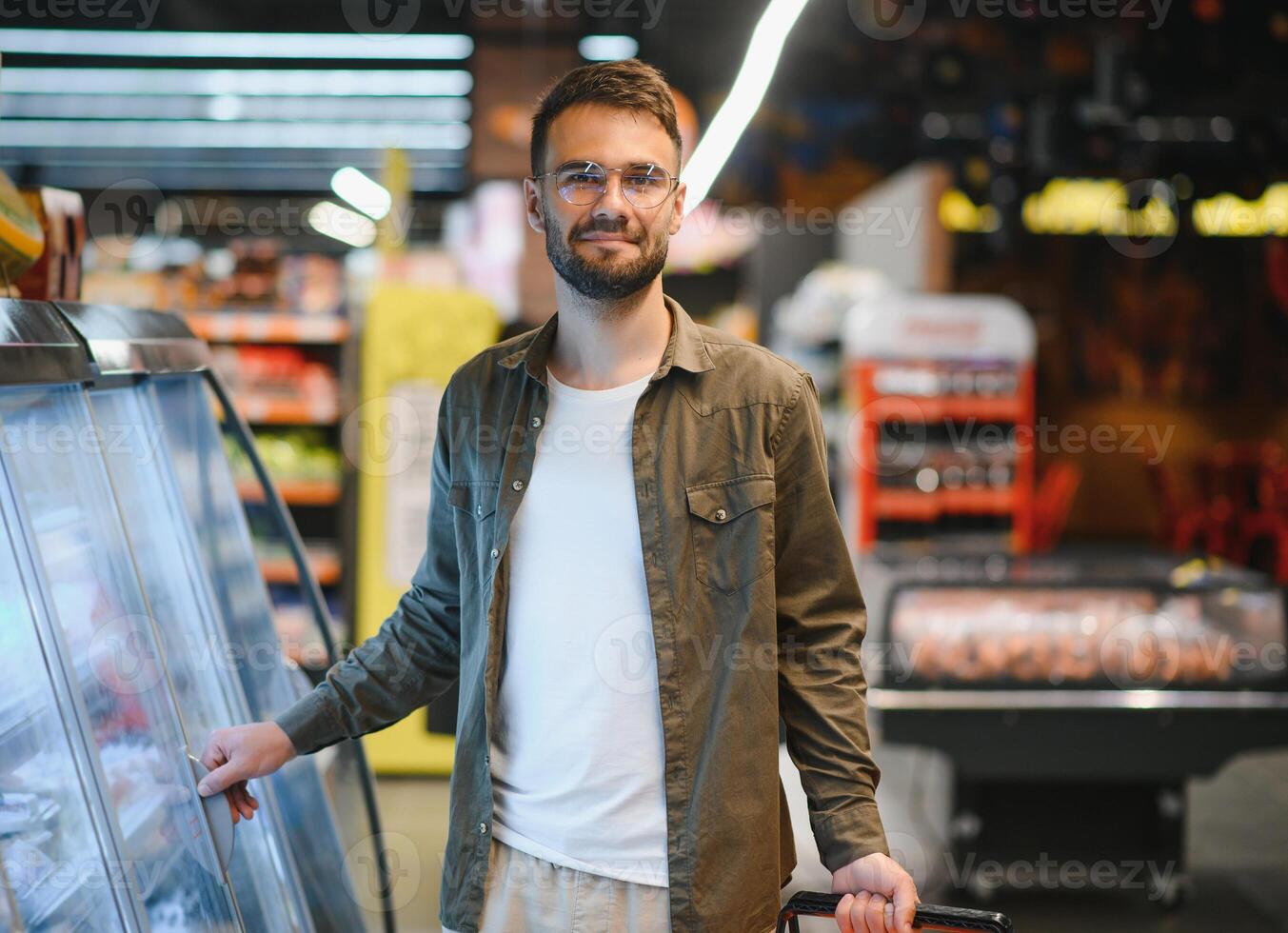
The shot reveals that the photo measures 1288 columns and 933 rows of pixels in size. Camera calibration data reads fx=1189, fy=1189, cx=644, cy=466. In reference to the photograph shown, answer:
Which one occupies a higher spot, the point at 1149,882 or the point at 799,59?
the point at 799,59

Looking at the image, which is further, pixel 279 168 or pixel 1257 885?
pixel 279 168

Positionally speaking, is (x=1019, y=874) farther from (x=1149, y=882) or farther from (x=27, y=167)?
(x=27, y=167)

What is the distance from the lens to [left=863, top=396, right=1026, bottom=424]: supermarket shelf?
703 centimetres

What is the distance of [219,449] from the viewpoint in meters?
2.31

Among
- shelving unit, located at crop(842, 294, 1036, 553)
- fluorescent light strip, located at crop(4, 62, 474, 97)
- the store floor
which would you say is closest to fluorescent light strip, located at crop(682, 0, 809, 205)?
the store floor

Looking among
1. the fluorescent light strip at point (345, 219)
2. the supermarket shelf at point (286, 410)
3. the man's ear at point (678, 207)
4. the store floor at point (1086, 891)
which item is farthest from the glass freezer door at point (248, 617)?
the fluorescent light strip at point (345, 219)

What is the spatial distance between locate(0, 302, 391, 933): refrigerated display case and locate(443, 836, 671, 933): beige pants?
43 cm

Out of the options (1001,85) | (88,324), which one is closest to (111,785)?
(88,324)

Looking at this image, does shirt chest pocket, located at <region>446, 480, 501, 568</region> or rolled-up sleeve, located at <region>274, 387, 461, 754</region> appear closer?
shirt chest pocket, located at <region>446, 480, 501, 568</region>

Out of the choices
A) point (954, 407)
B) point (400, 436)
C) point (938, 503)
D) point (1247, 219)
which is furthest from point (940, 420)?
point (1247, 219)

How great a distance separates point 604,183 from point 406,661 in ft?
2.61

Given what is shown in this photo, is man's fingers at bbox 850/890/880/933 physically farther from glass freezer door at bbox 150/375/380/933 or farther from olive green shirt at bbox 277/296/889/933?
glass freezer door at bbox 150/375/380/933

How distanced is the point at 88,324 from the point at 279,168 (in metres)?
11.3

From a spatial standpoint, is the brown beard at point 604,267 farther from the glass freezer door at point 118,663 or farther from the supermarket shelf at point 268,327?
the supermarket shelf at point 268,327
